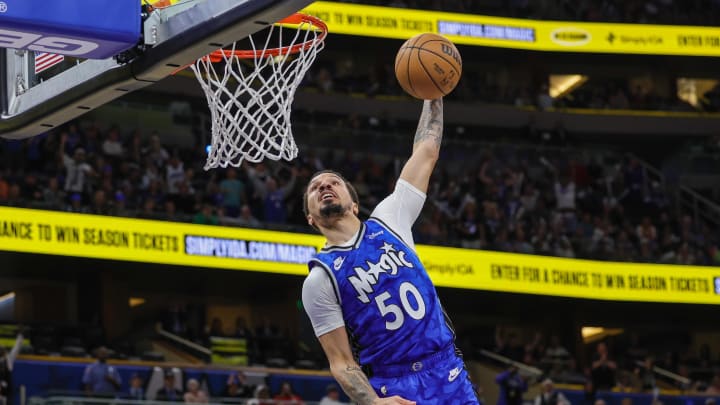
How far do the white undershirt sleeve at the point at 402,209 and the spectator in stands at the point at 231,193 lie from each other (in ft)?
43.5

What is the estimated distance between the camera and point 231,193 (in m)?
18.9

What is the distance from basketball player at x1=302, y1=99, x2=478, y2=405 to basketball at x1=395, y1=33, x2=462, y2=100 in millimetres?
704

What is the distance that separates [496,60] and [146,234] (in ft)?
41.9

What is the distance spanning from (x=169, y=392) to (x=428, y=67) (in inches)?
371

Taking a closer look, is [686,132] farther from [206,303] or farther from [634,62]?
[206,303]

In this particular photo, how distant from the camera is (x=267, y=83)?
23.7ft

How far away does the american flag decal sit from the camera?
227 inches

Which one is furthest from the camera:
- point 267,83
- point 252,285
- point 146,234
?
point 252,285

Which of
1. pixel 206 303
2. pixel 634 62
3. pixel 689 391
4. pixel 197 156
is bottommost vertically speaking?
pixel 689 391

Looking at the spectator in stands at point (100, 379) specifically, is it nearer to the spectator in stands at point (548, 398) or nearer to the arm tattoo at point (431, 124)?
the spectator in stands at point (548, 398)

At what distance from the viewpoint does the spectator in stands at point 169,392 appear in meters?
14.3

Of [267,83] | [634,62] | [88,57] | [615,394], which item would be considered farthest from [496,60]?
[88,57]

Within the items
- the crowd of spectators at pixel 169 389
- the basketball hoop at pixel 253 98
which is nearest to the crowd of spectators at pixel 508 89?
the crowd of spectators at pixel 169 389

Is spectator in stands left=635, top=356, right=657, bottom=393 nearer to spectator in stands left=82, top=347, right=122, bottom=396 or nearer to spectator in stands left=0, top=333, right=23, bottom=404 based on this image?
spectator in stands left=82, top=347, right=122, bottom=396
